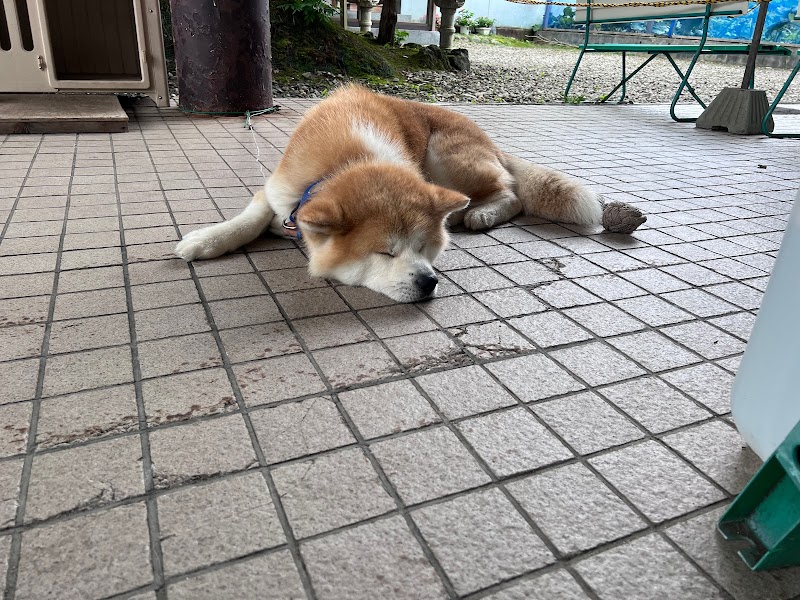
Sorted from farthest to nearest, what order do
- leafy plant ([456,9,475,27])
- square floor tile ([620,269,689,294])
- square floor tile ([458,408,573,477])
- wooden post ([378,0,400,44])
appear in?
1. leafy plant ([456,9,475,27])
2. wooden post ([378,0,400,44])
3. square floor tile ([620,269,689,294])
4. square floor tile ([458,408,573,477])

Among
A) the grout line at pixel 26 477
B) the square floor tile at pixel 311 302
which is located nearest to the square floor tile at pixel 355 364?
the square floor tile at pixel 311 302

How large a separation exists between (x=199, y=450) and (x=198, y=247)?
134 centimetres

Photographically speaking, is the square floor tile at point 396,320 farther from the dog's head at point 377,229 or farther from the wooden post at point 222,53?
the wooden post at point 222,53

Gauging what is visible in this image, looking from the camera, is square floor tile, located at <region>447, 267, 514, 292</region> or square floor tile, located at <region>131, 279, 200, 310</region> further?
square floor tile, located at <region>447, 267, 514, 292</region>

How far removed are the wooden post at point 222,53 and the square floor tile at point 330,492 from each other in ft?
17.4

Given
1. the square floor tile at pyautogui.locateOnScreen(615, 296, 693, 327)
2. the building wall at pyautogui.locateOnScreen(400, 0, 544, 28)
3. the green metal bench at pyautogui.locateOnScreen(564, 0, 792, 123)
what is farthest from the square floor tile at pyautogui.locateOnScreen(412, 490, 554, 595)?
the building wall at pyautogui.locateOnScreen(400, 0, 544, 28)

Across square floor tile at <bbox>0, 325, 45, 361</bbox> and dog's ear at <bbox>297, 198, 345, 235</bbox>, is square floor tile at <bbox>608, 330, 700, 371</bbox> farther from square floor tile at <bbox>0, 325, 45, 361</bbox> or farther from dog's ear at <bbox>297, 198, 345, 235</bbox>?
square floor tile at <bbox>0, 325, 45, 361</bbox>

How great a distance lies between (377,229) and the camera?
2.29 m

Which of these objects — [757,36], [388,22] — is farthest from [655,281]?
[388,22]

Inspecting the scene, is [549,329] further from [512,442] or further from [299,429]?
[299,429]

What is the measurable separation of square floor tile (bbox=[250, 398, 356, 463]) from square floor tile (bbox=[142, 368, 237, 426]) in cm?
13

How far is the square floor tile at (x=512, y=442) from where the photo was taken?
1503 mm

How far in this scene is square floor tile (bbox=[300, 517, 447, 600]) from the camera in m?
1.15

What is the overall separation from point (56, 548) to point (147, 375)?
2.12 feet
